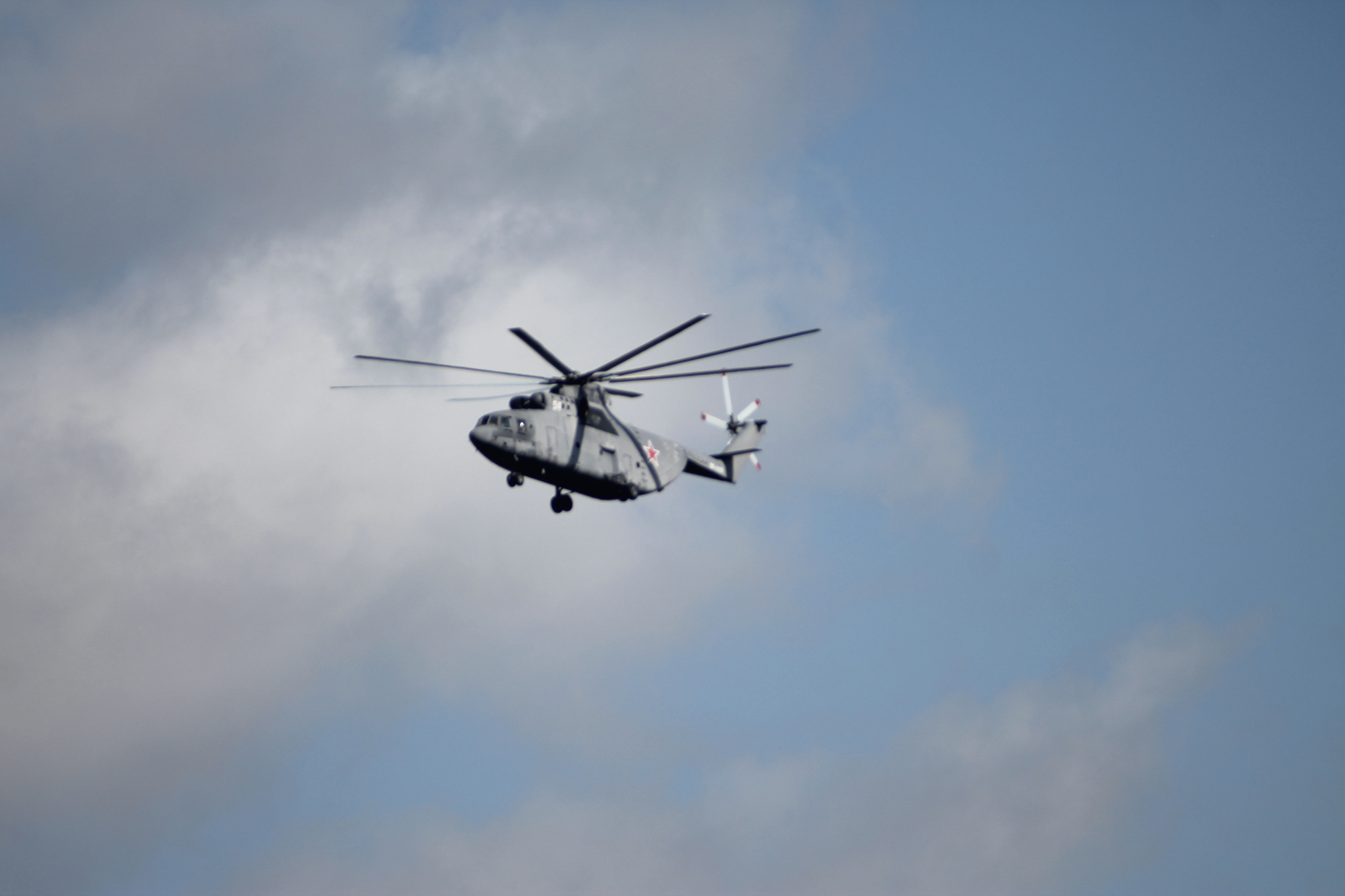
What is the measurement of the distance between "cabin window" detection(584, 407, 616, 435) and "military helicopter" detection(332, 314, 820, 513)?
0.04 m

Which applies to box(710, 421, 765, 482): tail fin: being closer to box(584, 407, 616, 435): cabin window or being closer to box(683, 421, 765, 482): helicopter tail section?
box(683, 421, 765, 482): helicopter tail section

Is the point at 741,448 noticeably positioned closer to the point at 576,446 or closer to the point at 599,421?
the point at 599,421

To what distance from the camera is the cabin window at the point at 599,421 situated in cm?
6725

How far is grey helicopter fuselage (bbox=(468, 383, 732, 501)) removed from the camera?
6259 cm

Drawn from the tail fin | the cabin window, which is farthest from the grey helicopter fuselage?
the tail fin

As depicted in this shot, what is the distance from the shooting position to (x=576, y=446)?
215 ft

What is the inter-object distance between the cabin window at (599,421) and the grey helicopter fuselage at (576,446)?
0.12 ft

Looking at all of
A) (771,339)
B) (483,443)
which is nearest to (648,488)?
(483,443)

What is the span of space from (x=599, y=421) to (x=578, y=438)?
2.39 metres

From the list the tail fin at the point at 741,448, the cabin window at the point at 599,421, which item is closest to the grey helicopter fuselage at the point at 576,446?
the cabin window at the point at 599,421

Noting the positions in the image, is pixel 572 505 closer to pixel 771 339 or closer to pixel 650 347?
pixel 650 347

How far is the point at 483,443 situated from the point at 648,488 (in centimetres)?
1275

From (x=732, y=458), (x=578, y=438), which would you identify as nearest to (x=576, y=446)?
(x=578, y=438)

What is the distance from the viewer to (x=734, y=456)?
83000 mm
